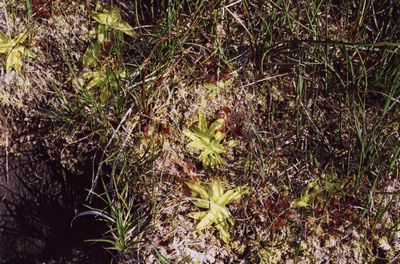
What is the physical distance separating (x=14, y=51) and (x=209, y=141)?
2.69 feet

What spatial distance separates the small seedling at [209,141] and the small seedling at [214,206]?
0.31 ft

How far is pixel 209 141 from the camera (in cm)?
206

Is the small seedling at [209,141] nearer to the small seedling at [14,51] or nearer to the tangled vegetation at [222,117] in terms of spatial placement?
the tangled vegetation at [222,117]

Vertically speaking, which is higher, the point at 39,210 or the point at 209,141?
the point at 209,141

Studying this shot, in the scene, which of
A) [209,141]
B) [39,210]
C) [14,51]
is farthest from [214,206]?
[14,51]

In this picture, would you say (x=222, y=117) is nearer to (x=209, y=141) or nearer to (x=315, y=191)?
(x=209, y=141)

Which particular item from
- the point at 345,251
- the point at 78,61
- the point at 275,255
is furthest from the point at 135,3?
the point at 345,251

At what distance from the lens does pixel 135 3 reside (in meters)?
2.09

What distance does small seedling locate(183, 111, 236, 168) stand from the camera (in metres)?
2.03

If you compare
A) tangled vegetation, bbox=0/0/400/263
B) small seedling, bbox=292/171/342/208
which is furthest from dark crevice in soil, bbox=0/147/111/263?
small seedling, bbox=292/171/342/208

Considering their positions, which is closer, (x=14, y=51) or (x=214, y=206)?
(x=214, y=206)

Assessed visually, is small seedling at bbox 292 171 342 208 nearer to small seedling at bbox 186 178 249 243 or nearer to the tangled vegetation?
the tangled vegetation

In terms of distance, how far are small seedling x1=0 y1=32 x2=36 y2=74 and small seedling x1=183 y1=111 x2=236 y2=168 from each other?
0.68 metres

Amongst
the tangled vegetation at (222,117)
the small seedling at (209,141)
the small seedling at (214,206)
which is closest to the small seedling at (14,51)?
the tangled vegetation at (222,117)
